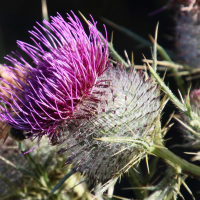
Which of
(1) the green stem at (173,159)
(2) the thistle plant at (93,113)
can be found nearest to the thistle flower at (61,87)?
(2) the thistle plant at (93,113)

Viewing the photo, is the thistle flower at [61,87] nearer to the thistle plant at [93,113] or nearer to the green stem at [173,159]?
the thistle plant at [93,113]

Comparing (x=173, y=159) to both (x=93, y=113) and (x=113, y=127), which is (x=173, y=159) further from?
(x=93, y=113)

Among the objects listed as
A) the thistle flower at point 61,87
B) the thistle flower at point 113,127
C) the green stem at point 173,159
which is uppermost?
the thistle flower at point 61,87

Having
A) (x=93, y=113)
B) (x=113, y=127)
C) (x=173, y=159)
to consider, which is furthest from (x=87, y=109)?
(x=173, y=159)

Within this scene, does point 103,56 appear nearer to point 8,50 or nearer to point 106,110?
point 106,110

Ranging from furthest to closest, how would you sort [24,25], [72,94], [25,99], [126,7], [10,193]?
[24,25]
[126,7]
[10,193]
[25,99]
[72,94]

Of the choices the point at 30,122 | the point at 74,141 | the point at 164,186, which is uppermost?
the point at 30,122

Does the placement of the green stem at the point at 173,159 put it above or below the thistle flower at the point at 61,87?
below

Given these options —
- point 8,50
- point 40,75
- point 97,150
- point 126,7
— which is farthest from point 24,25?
point 97,150
